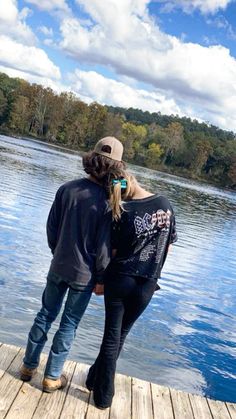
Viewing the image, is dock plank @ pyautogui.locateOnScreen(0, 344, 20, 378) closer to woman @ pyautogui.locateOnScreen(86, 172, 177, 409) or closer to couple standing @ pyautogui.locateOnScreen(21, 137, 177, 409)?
couple standing @ pyautogui.locateOnScreen(21, 137, 177, 409)

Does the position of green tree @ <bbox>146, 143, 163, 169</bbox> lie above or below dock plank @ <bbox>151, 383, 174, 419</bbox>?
below

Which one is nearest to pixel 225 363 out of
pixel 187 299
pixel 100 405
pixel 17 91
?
pixel 187 299

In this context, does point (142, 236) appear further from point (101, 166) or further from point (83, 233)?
point (101, 166)

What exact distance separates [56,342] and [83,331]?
3423 mm

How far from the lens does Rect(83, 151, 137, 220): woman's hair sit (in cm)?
372

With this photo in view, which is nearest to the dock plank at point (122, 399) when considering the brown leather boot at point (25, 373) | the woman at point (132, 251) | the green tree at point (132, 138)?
the woman at point (132, 251)

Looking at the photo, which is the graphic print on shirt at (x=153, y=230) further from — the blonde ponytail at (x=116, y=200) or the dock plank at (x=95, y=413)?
the dock plank at (x=95, y=413)

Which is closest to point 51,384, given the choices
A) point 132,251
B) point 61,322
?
point 61,322

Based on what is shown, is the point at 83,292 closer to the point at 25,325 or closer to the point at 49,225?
the point at 49,225

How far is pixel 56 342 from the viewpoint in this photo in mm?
4000

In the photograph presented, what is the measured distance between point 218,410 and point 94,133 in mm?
103192

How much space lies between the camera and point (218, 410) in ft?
14.9

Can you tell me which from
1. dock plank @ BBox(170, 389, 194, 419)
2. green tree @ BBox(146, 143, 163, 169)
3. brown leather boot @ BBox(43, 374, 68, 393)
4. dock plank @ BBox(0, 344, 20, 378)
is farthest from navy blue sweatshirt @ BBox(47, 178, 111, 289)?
green tree @ BBox(146, 143, 163, 169)

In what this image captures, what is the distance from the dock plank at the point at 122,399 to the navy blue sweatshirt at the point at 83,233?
1103mm
